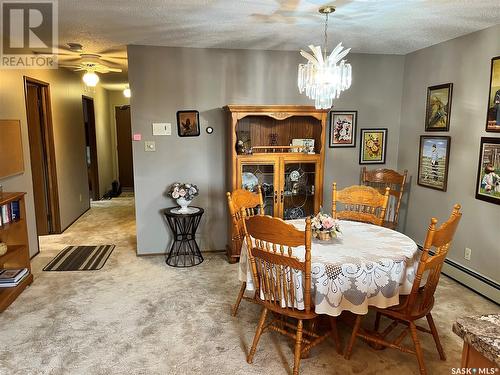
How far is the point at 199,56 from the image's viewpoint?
13.3ft

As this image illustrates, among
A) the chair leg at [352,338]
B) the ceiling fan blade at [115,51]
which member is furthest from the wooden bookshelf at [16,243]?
the chair leg at [352,338]

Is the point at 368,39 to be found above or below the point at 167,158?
above

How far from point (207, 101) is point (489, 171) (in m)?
2.86

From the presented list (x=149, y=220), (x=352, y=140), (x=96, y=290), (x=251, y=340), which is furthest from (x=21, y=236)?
(x=352, y=140)

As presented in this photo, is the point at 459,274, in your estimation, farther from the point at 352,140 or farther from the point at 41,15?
the point at 41,15

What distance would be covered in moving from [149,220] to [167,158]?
0.75 meters

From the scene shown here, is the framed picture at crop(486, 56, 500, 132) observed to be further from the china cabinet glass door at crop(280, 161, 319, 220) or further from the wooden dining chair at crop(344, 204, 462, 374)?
the china cabinet glass door at crop(280, 161, 319, 220)

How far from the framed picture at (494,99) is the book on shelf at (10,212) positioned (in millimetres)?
4291

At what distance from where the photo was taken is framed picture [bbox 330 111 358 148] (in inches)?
173

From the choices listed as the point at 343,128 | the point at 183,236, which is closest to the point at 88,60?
the point at 183,236

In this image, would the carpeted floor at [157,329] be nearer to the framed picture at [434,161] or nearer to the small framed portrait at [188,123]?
the framed picture at [434,161]

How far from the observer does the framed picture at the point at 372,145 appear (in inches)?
177

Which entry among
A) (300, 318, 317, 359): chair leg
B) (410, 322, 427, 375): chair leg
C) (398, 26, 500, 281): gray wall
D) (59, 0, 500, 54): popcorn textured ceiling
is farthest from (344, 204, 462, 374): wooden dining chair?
(59, 0, 500, 54): popcorn textured ceiling

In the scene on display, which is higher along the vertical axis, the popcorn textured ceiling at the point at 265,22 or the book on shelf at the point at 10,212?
the popcorn textured ceiling at the point at 265,22
